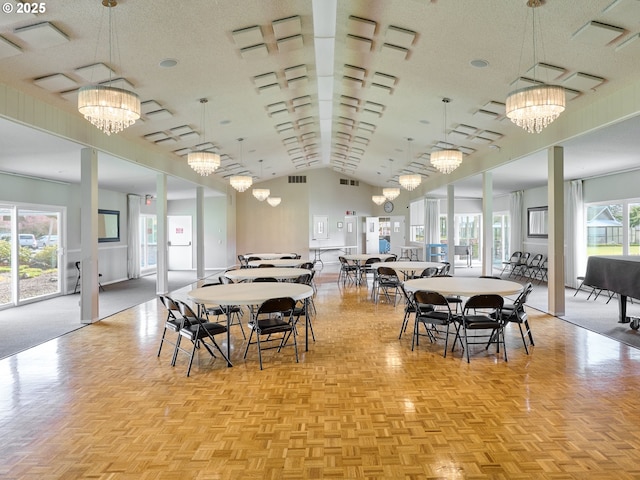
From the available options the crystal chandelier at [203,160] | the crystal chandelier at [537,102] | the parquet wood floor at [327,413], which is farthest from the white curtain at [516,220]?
the crystal chandelier at [537,102]

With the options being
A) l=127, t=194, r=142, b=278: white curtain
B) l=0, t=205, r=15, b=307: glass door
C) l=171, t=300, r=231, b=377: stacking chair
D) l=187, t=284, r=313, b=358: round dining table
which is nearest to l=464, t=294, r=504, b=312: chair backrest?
l=187, t=284, r=313, b=358: round dining table

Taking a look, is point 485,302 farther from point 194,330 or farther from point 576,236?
point 576,236

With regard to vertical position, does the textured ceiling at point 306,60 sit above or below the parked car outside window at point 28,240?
above

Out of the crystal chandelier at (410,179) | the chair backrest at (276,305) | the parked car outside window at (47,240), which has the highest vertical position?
the crystal chandelier at (410,179)

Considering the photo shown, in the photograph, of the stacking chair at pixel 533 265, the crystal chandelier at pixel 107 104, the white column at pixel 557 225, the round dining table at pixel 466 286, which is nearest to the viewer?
the crystal chandelier at pixel 107 104

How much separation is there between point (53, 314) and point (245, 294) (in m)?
4.69

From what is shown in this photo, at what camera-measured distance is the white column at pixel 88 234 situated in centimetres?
651

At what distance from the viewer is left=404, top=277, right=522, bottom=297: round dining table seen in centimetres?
469

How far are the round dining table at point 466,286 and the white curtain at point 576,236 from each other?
19.5 ft

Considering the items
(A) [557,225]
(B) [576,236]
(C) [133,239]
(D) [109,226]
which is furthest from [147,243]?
(B) [576,236]

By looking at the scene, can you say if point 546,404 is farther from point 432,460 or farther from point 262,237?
point 262,237

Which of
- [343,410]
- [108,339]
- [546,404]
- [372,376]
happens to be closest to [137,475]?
[343,410]

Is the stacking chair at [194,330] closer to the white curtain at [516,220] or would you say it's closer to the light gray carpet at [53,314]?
the light gray carpet at [53,314]

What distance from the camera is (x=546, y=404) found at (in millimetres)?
3375
